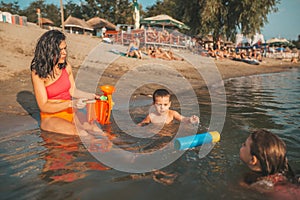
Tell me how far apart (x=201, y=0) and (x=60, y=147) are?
69.0 ft

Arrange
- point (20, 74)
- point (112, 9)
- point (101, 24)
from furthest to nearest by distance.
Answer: point (112, 9) → point (101, 24) → point (20, 74)

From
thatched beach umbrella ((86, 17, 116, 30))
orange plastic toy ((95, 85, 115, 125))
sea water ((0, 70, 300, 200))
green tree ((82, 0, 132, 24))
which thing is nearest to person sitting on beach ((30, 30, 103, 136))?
sea water ((0, 70, 300, 200))

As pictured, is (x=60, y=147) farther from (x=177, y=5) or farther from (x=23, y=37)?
(x=177, y=5)

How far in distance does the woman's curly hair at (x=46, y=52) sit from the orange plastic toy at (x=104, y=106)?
0.80 meters

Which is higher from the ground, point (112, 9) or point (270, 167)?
point (112, 9)

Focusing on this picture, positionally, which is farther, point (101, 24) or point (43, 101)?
point (101, 24)

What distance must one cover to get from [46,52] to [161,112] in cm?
194

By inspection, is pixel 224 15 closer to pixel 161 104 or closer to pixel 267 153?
pixel 161 104

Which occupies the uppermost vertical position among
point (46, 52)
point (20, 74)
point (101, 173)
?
point (46, 52)

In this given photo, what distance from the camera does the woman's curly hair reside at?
3.28 metres

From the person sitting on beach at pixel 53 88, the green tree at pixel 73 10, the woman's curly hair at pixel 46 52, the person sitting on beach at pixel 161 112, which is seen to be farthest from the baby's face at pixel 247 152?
the green tree at pixel 73 10

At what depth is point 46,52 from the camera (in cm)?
330

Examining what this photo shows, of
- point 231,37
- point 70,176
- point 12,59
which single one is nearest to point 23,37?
point 12,59

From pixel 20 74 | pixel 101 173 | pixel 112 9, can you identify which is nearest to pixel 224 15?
pixel 20 74
